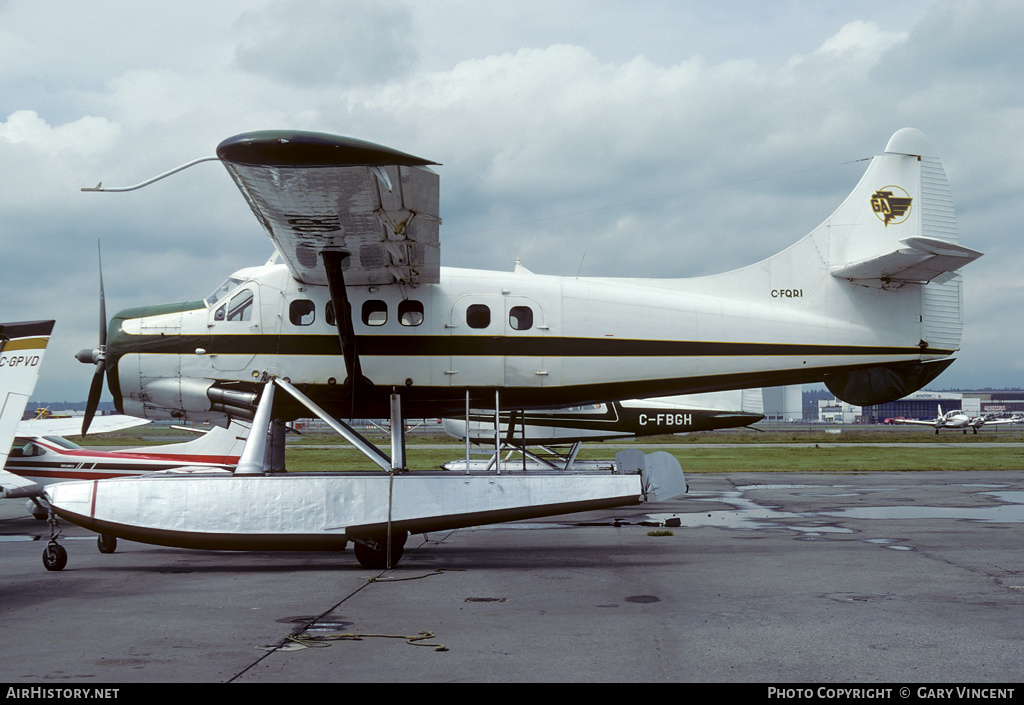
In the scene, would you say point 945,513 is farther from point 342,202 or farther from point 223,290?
Answer: point 223,290

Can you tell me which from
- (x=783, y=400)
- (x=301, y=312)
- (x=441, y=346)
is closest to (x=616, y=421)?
(x=441, y=346)

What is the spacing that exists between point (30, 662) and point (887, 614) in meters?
6.51

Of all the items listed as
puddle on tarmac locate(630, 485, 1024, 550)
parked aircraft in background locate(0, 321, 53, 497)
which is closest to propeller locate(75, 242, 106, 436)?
parked aircraft in background locate(0, 321, 53, 497)

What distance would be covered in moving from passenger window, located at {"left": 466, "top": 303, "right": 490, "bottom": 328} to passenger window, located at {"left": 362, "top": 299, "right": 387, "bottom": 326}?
3.77ft

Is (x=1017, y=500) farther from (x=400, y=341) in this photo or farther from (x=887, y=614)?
(x=400, y=341)

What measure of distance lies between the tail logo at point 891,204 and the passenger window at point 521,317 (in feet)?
17.5

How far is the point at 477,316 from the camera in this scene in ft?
35.3

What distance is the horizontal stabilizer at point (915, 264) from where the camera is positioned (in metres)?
9.98

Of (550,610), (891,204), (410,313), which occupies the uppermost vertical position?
(891,204)

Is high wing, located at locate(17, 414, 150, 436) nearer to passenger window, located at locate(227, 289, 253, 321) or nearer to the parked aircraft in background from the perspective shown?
passenger window, located at locate(227, 289, 253, 321)

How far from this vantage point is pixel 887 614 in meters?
6.64

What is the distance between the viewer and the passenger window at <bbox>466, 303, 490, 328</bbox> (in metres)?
10.7

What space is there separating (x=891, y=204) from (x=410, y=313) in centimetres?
717

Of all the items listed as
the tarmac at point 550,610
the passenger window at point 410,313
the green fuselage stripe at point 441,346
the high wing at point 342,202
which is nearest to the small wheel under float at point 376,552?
the tarmac at point 550,610
